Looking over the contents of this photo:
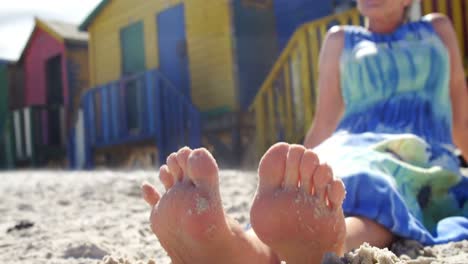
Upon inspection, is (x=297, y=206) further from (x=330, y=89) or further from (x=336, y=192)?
(x=330, y=89)

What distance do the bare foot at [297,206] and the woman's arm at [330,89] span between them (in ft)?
3.61

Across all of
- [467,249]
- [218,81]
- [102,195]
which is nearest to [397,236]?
[467,249]

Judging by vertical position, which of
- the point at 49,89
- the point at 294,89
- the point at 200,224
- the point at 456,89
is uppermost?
the point at 49,89

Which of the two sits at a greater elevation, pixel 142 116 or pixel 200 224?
pixel 142 116

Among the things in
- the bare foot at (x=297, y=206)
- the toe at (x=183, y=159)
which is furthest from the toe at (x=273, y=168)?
the toe at (x=183, y=159)

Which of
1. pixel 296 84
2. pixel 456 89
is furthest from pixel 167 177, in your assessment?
pixel 296 84

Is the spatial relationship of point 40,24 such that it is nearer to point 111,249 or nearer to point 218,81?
point 218,81

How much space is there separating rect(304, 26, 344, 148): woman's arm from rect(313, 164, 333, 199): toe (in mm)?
1098

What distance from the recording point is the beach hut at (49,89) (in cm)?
1144

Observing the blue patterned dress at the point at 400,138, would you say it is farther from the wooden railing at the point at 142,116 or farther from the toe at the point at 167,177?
the wooden railing at the point at 142,116

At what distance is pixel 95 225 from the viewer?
7.36ft

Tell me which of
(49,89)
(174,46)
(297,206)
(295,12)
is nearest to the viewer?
(297,206)

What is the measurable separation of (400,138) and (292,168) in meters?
0.73

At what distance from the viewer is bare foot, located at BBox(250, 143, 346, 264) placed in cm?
104
